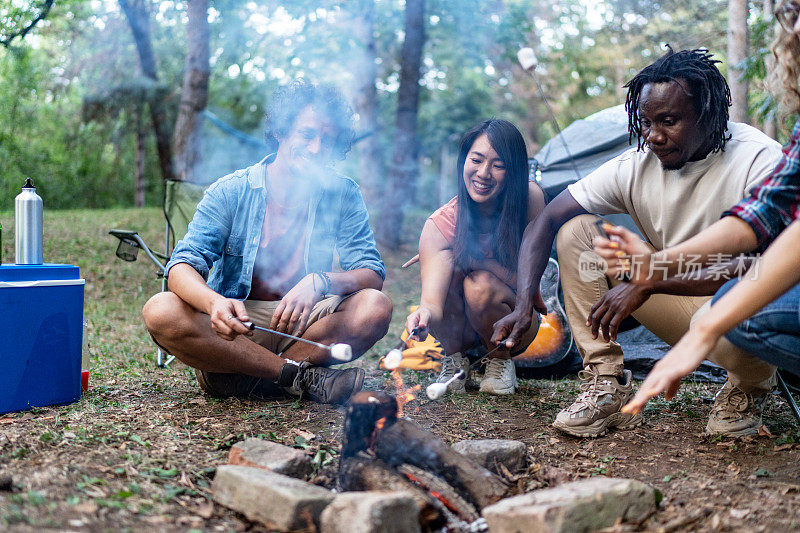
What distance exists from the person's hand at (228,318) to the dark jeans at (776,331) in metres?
1.60

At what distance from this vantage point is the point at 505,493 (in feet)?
6.25

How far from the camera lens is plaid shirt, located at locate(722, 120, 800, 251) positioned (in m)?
1.95

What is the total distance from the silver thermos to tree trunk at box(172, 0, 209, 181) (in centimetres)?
536

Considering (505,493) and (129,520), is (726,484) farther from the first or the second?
(129,520)

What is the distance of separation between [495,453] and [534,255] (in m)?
0.91

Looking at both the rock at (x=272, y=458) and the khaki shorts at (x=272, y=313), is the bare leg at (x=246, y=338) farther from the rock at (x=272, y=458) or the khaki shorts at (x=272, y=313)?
the rock at (x=272, y=458)

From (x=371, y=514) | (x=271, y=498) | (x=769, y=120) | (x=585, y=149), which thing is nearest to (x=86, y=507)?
(x=271, y=498)

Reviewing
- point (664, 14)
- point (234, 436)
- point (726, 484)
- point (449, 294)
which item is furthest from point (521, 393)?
point (664, 14)

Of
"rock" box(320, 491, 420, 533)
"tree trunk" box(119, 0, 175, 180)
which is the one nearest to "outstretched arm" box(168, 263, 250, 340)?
"rock" box(320, 491, 420, 533)

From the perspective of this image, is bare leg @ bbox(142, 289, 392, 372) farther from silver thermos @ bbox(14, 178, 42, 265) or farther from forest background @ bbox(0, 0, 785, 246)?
forest background @ bbox(0, 0, 785, 246)

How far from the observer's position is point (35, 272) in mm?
2582

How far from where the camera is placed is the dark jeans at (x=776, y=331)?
195cm

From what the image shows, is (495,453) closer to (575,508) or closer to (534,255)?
(575,508)

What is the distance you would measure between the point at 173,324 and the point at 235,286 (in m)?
0.40
